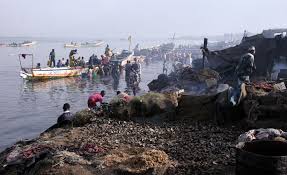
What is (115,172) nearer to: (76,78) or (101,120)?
(101,120)

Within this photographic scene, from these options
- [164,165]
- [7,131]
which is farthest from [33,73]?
[164,165]

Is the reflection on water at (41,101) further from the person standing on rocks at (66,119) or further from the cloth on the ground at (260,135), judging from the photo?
the cloth on the ground at (260,135)

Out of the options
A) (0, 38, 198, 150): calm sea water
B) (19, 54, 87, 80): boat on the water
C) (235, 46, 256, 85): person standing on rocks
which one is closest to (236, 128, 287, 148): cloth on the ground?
(235, 46, 256, 85): person standing on rocks

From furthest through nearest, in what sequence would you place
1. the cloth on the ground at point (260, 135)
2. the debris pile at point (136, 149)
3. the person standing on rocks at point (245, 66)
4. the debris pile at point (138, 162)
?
the person standing on rocks at point (245, 66)
the cloth on the ground at point (260, 135)
the debris pile at point (136, 149)
the debris pile at point (138, 162)

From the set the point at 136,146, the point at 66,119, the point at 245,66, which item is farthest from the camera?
the point at 245,66

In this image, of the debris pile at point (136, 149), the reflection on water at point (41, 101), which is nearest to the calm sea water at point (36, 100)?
the reflection on water at point (41, 101)

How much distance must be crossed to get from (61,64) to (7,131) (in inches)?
733

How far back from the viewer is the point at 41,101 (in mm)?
24203

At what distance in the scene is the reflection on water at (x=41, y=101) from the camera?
17.1 meters

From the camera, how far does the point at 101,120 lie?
12477 mm

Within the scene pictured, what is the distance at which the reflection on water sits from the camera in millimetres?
17141

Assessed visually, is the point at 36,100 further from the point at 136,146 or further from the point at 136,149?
the point at 136,149

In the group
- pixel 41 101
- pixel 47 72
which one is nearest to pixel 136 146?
pixel 41 101

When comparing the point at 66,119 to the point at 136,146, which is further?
A: the point at 66,119
